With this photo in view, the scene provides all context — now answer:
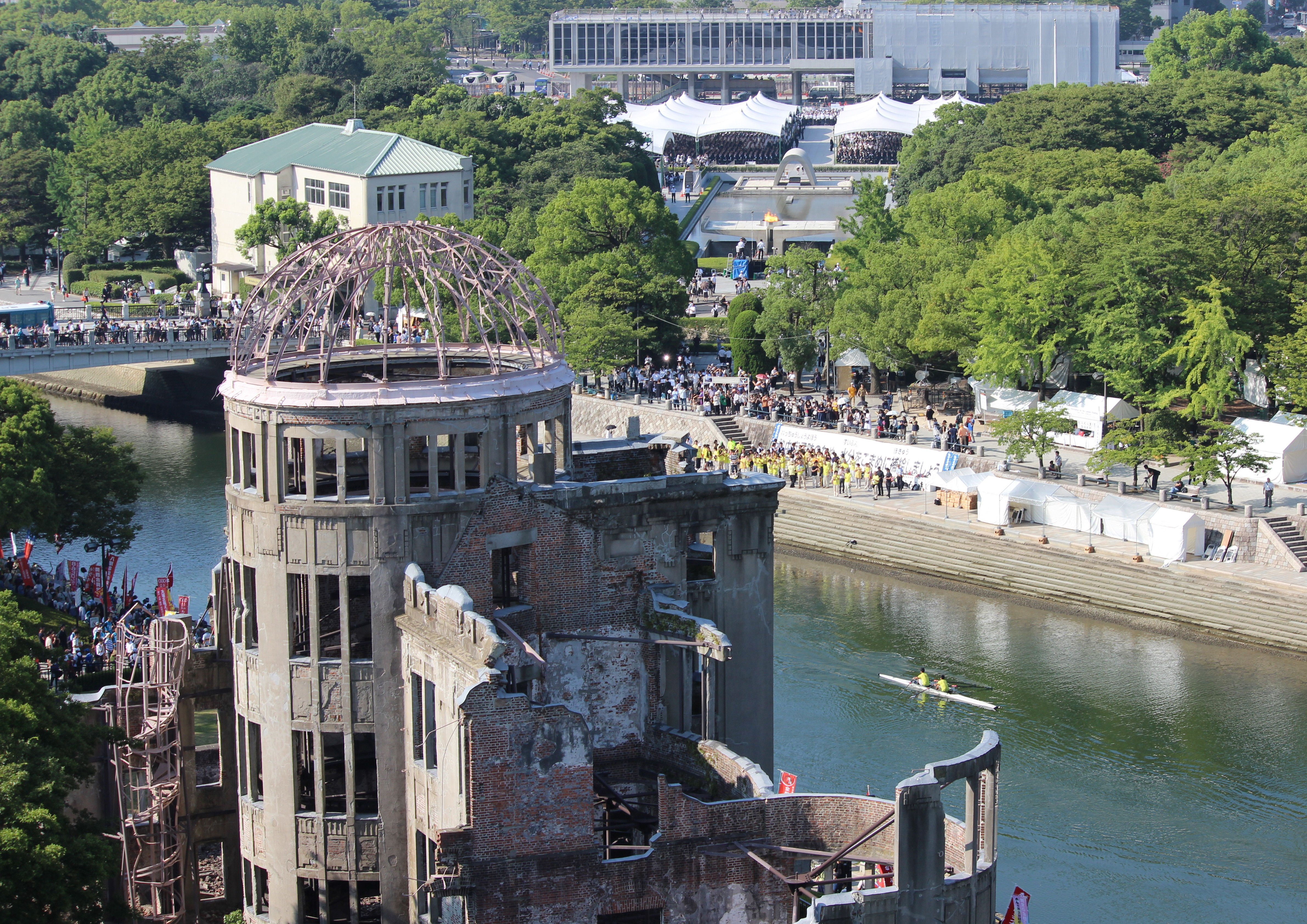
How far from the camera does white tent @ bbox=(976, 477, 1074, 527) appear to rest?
82.2 m

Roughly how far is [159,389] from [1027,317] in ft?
180

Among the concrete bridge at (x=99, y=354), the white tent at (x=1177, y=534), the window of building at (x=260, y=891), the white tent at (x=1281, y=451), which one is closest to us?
the window of building at (x=260, y=891)

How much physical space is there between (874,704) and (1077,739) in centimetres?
688

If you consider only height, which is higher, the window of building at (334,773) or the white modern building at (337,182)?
the white modern building at (337,182)

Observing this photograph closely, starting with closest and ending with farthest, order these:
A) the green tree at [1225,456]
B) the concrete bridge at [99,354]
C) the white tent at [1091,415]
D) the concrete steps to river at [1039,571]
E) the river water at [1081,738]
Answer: the river water at [1081,738] < the concrete steps to river at [1039,571] < the green tree at [1225,456] < the white tent at [1091,415] < the concrete bridge at [99,354]

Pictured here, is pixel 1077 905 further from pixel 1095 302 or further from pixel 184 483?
pixel 184 483

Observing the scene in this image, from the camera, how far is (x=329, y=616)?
4356 centimetres

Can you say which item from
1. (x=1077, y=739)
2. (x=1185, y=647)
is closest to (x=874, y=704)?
(x=1077, y=739)

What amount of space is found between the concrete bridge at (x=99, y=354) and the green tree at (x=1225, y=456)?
4724cm

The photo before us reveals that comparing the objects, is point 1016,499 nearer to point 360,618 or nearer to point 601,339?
point 601,339

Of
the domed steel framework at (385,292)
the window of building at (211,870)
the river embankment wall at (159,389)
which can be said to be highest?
the domed steel framework at (385,292)

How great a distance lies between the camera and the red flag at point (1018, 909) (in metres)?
45.4

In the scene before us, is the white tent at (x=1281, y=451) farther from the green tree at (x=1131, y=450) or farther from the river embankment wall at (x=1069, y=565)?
the river embankment wall at (x=1069, y=565)

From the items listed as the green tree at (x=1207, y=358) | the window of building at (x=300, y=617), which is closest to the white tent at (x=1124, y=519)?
the green tree at (x=1207, y=358)
